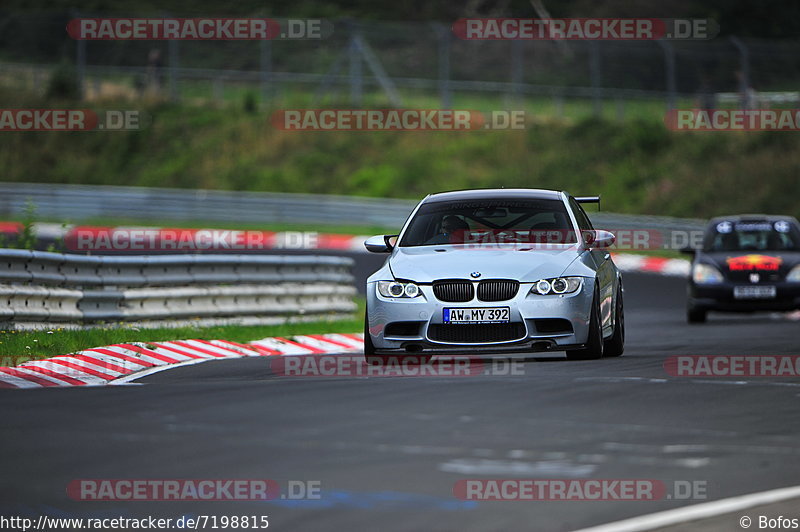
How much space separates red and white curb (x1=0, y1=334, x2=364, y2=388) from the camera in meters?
11.9

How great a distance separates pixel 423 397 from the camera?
10148mm

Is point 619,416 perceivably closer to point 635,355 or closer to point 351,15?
point 635,355

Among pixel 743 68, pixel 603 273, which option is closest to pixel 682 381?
pixel 603 273

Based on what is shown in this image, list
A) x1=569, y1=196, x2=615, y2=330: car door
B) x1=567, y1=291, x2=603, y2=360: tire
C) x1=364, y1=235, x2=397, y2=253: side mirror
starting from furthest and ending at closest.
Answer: x1=364, y1=235, x2=397, y2=253: side mirror < x1=569, y1=196, x2=615, y2=330: car door < x1=567, y1=291, x2=603, y2=360: tire

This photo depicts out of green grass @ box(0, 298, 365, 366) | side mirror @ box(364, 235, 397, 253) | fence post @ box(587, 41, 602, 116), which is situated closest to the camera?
side mirror @ box(364, 235, 397, 253)

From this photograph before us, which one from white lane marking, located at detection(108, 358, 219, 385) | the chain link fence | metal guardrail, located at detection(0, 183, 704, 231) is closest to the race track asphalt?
white lane marking, located at detection(108, 358, 219, 385)

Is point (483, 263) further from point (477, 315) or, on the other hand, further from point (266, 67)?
point (266, 67)

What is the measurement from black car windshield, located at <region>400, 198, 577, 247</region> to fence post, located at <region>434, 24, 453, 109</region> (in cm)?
2754

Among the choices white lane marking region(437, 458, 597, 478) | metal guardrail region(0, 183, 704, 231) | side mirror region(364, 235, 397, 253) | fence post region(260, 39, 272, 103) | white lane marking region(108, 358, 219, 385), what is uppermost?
fence post region(260, 39, 272, 103)

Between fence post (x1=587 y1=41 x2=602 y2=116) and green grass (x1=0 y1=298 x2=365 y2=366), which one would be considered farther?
fence post (x1=587 y1=41 x2=602 y2=116)

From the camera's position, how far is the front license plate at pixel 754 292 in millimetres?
20312

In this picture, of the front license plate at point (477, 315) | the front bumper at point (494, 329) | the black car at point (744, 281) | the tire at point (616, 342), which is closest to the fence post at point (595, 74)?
the black car at point (744, 281)

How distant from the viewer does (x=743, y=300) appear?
20.3m

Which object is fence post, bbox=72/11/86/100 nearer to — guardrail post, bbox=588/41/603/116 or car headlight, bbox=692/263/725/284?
guardrail post, bbox=588/41/603/116
